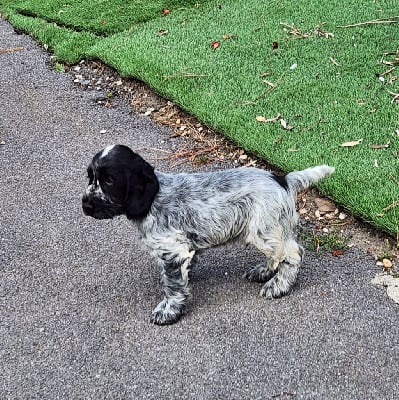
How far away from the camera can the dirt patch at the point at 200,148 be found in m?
5.50

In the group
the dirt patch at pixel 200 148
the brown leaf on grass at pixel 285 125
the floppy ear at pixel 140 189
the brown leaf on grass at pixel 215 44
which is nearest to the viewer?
the floppy ear at pixel 140 189

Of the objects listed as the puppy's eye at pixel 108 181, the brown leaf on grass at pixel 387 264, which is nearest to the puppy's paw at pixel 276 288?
the brown leaf on grass at pixel 387 264

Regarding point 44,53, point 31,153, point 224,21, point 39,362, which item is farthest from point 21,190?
point 224,21

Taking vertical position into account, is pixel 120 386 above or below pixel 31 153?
above

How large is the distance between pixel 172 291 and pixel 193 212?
1.98 ft

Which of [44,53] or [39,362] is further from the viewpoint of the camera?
[44,53]

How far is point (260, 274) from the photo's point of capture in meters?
5.07

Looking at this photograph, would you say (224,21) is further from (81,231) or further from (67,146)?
(81,231)

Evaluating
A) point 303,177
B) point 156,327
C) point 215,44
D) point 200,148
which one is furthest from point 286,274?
point 215,44

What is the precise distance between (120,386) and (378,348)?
5.70 feet

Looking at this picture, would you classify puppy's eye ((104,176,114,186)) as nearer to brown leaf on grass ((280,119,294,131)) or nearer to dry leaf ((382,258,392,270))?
dry leaf ((382,258,392,270))

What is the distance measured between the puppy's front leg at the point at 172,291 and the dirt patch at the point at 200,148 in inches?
54.4

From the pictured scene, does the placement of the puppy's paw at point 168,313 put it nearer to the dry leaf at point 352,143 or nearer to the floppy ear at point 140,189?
the floppy ear at point 140,189

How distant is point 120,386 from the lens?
4.27 metres
